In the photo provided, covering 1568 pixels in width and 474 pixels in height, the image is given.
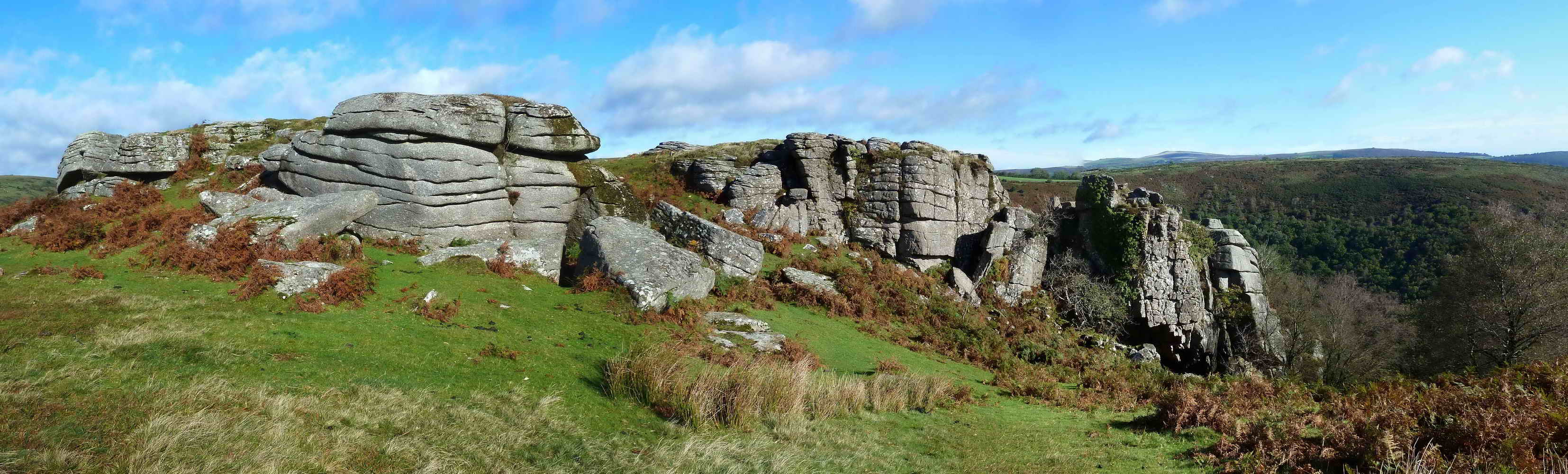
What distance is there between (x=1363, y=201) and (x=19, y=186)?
19532 cm

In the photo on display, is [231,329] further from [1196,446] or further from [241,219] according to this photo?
[1196,446]

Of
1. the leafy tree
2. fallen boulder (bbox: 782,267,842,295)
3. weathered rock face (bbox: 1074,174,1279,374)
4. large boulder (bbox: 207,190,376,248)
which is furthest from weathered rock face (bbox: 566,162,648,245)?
the leafy tree

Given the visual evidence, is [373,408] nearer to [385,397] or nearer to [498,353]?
[385,397]

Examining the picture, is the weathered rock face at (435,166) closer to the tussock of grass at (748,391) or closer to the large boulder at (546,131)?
the large boulder at (546,131)

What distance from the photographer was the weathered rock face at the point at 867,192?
105 ft

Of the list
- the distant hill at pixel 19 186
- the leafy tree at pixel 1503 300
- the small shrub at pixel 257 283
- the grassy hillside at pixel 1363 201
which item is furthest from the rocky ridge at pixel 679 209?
the distant hill at pixel 19 186

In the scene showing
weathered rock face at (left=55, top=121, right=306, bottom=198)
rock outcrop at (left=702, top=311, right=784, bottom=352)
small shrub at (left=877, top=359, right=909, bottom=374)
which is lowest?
small shrub at (left=877, top=359, right=909, bottom=374)

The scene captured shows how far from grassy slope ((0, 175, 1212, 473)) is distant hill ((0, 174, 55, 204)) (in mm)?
93841

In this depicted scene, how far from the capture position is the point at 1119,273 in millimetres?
31297

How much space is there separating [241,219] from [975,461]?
19335mm

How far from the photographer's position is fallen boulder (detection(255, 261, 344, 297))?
13.6 metres

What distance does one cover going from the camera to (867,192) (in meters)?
32.8

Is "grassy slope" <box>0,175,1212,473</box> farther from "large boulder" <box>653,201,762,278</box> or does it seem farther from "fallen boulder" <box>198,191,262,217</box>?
"large boulder" <box>653,201,762,278</box>

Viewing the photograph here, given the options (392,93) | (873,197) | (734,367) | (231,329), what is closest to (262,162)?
(392,93)
